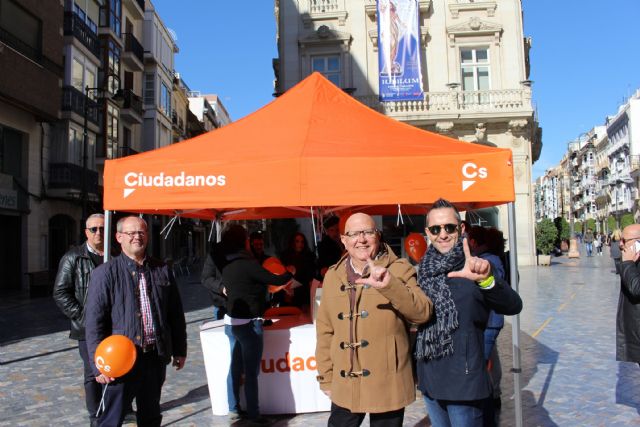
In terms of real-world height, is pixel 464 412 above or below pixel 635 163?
below

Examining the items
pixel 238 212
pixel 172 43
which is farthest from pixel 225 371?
pixel 172 43

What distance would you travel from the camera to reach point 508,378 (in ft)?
20.8

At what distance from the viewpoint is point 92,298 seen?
11.1ft

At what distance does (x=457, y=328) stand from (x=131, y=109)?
30.7 meters

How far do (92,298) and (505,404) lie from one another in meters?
4.17

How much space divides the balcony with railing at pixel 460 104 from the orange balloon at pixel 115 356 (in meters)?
22.0

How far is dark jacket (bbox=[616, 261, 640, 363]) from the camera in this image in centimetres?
380

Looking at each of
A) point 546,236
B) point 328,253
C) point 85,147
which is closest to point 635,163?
point 546,236

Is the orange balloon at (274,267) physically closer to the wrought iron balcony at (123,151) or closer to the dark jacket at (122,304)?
the dark jacket at (122,304)

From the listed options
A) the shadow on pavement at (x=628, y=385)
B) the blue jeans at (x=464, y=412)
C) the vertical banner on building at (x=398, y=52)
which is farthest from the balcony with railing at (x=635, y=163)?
the blue jeans at (x=464, y=412)

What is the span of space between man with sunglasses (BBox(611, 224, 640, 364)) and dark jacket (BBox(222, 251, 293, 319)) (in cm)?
273

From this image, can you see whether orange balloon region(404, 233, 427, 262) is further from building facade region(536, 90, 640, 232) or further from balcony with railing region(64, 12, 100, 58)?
building facade region(536, 90, 640, 232)

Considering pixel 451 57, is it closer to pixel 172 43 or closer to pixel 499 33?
pixel 499 33

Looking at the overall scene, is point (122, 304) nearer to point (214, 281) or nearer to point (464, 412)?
point (464, 412)
